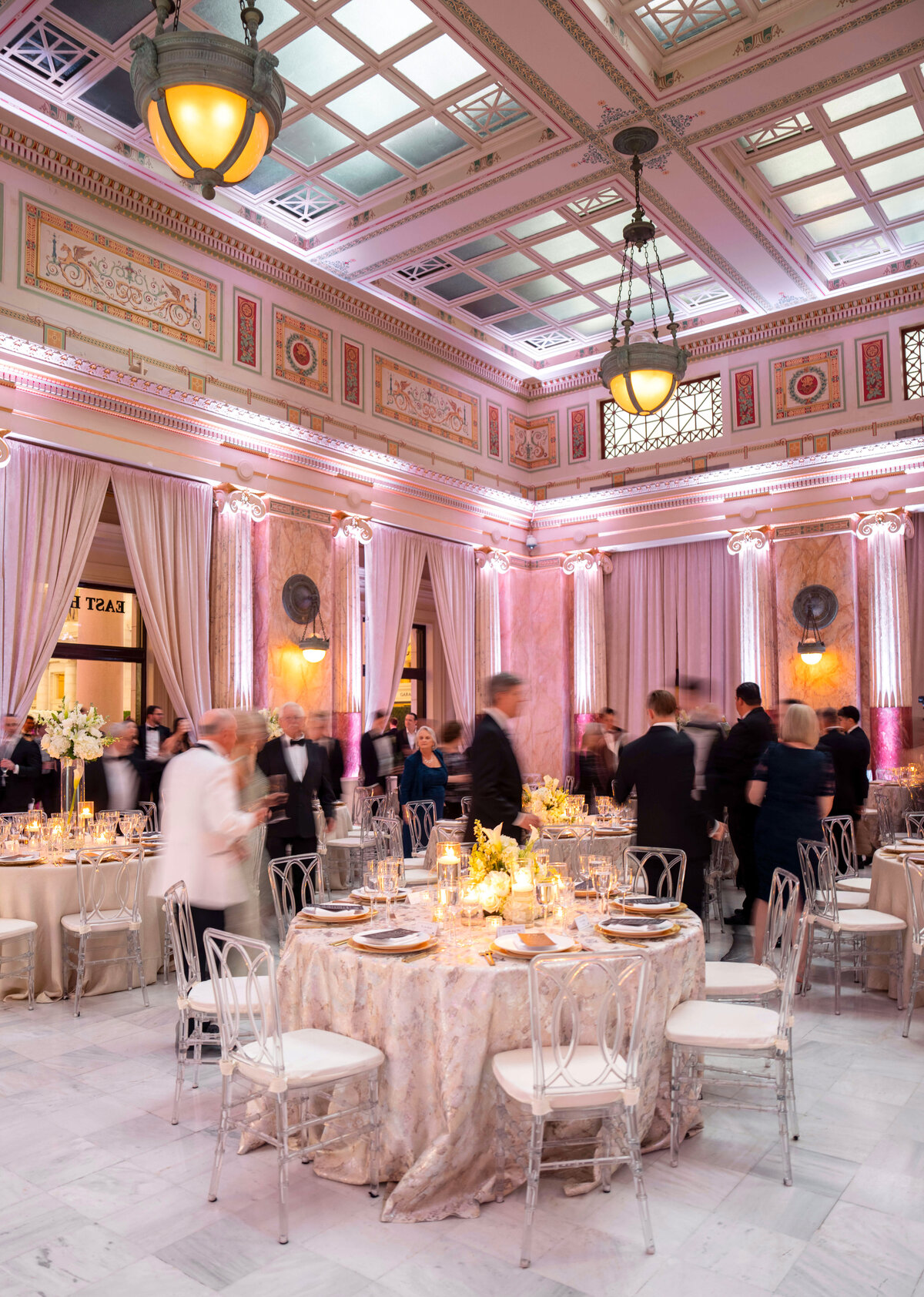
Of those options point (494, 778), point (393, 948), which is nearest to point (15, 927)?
point (494, 778)

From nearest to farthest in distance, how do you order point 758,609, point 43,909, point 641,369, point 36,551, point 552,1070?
point 552,1070
point 43,909
point 641,369
point 36,551
point 758,609

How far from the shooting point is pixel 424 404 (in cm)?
1159

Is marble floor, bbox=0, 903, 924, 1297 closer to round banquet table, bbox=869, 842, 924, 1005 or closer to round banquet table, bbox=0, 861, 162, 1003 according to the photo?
round banquet table, bbox=869, 842, 924, 1005

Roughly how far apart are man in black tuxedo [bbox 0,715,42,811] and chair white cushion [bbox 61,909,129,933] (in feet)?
7.64

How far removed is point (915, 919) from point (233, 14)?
7190 mm

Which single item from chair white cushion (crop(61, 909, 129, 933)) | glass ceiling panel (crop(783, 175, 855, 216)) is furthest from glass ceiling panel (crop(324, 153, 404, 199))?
chair white cushion (crop(61, 909, 129, 933))

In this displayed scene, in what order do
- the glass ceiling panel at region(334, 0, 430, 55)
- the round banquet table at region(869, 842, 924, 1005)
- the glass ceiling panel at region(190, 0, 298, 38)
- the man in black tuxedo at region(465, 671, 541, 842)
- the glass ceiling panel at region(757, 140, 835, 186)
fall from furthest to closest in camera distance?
the glass ceiling panel at region(757, 140, 835, 186) < the glass ceiling panel at region(334, 0, 430, 55) < the glass ceiling panel at region(190, 0, 298, 38) < the round banquet table at region(869, 842, 924, 1005) < the man in black tuxedo at region(465, 671, 541, 842)

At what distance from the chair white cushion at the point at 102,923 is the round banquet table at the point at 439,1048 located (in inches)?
91.1

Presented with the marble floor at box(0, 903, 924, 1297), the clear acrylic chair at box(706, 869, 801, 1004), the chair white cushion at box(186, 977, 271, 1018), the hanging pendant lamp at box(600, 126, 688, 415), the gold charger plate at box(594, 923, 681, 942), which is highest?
the hanging pendant lamp at box(600, 126, 688, 415)

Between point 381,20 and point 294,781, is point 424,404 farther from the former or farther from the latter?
point 294,781

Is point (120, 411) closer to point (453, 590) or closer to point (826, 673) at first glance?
point (453, 590)

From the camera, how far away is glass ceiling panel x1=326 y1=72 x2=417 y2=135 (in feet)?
24.2

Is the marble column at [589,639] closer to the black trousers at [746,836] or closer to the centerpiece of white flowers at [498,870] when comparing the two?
the black trousers at [746,836]

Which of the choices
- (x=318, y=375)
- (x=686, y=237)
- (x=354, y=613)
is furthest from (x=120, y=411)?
(x=686, y=237)
